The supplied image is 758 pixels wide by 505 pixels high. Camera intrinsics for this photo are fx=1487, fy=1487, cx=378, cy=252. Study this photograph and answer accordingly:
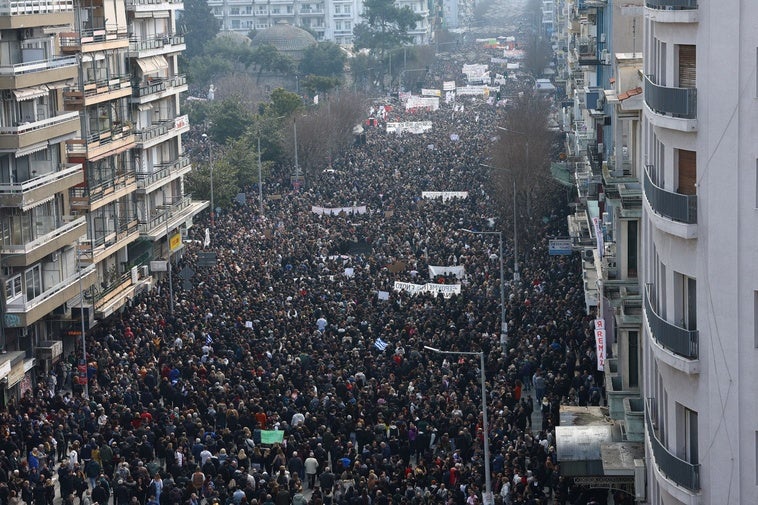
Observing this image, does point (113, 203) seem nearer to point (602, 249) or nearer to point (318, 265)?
point (318, 265)

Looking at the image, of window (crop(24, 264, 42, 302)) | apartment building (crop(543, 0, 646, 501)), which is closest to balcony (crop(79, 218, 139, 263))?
window (crop(24, 264, 42, 302))

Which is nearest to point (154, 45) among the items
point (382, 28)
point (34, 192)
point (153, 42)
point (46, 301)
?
point (153, 42)

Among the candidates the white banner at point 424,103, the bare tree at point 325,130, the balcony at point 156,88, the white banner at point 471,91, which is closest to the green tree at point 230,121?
the bare tree at point 325,130

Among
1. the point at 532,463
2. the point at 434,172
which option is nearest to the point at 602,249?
the point at 532,463

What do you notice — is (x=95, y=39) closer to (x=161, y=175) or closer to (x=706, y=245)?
(x=161, y=175)

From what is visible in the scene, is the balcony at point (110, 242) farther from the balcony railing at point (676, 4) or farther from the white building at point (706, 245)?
the balcony railing at point (676, 4)

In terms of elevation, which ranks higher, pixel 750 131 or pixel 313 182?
pixel 750 131

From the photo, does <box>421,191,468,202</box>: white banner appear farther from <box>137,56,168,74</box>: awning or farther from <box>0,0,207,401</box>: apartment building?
<box>137,56,168,74</box>: awning
